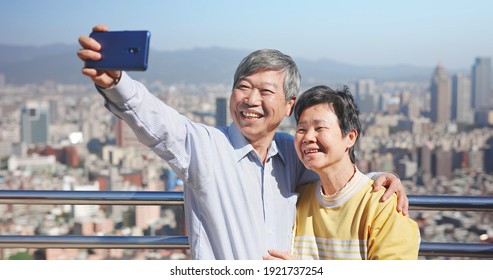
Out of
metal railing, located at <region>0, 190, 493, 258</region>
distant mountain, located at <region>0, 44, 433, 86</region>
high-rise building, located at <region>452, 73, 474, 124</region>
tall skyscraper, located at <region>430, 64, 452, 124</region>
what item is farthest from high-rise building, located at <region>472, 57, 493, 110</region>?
metal railing, located at <region>0, 190, 493, 258</region>

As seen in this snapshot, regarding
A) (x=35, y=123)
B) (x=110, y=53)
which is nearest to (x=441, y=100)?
(x=35, y=123)

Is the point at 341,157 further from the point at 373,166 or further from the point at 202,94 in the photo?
the point at 202,94

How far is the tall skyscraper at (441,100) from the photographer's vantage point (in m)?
19.5

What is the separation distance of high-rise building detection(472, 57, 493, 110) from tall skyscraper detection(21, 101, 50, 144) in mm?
13784

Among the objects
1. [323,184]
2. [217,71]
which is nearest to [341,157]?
[323,184]

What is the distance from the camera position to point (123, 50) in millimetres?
891

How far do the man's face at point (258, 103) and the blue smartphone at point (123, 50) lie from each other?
1.14 feet

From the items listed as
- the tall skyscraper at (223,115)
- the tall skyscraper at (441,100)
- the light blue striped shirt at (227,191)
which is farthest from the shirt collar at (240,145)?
the tall skyscraper at (441,100)

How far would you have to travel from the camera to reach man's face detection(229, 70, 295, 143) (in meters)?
1.18

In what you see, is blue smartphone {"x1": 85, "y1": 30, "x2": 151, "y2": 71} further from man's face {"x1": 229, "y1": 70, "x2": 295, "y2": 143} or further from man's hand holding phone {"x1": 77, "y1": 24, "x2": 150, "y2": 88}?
man's face {"x1": 229, "y1": 70, "x2": 295, "y2": 143}

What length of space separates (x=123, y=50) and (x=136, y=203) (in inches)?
28.3

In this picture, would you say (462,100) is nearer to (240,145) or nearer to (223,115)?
(223,115)

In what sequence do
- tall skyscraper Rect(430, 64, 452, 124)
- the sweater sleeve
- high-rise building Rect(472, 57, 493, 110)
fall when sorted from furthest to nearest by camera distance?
tall skyscraper Rect(430, 64, 452, 124)
high-rise building Rect(472, 57, 493, 110)
the sweater sleeve

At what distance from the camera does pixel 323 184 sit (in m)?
1.18
